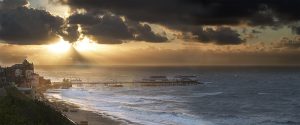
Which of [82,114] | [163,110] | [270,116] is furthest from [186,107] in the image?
[82,114]

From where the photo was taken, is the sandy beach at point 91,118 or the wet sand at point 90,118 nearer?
the sandy beach at point 91,118

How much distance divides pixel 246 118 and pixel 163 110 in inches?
590

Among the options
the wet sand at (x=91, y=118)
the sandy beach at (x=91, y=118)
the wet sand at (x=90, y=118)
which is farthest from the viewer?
the wet sand at (x=90, y=118)

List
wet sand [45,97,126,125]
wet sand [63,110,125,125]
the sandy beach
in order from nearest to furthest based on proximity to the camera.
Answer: the sandy beach, wet sand [45,97,126,125], wet sand [63,110,125,125]

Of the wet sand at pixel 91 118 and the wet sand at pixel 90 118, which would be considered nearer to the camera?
the wet sand at pixel 91 118

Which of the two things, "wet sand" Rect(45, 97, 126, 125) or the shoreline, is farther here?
"wet sand" Rect(45, 97, 126, 125)

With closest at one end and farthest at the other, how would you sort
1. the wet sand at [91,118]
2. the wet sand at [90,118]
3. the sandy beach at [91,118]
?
the sandy beach at [91,118] → the wet sand at [91,118] → the wet sand at [90,118]

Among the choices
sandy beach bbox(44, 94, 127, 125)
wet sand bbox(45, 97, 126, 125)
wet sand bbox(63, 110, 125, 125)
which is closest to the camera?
sandy beach bbox(44, 94, 127, 125)

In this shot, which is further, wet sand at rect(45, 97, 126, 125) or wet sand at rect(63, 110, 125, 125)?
wet sand at rect(63, 110, 125, 125)

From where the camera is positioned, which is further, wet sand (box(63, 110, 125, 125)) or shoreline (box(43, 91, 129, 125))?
wet sand (box(63, 110, 125, 125))

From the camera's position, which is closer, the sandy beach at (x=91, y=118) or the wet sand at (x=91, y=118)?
the sandy beach at (x=91, y=118)

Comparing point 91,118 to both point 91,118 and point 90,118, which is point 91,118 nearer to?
point 91,118

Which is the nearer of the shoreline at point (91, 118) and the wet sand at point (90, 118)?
the shoreline at point (91, 118)

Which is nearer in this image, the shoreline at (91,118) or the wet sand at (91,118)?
the shoreline at (91,118)
